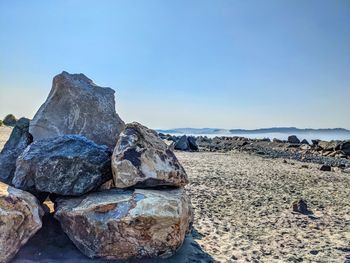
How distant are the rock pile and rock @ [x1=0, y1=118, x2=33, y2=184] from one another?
18 millimetres

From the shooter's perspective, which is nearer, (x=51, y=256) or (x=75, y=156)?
(x=51, y=256)

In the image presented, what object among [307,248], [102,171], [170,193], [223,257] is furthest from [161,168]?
[307,248]

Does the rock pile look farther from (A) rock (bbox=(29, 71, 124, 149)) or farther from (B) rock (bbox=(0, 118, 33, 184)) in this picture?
(A) rock (bbox=(29, 71, 124, 149))

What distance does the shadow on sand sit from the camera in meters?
4.72

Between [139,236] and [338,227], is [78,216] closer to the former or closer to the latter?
[139,236]

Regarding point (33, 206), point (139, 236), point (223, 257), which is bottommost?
point (223, 257)

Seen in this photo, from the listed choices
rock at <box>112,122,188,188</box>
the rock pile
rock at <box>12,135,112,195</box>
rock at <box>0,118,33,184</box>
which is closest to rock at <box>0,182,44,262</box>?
the rock pile

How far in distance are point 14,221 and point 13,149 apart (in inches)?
102

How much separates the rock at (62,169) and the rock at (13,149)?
0.78m

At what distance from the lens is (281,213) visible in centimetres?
802

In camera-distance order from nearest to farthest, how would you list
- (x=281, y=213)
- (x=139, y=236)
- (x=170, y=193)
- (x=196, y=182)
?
1. (x=139, y=236)
2. (x=170, y=193)
3. (x=281, y=213)
4. (x=196, y=182)

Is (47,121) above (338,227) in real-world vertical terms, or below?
above

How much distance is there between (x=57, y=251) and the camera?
496cm

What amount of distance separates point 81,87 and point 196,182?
5424 mm
